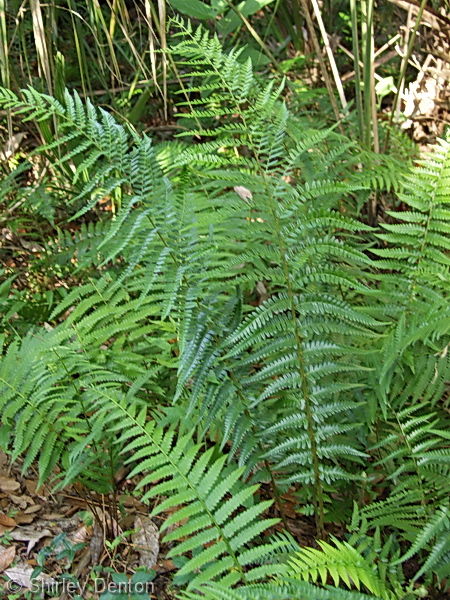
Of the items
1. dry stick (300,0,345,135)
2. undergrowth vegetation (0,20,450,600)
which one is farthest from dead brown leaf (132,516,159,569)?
dry stick (300,0,345,135)

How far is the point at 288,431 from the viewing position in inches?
58.1

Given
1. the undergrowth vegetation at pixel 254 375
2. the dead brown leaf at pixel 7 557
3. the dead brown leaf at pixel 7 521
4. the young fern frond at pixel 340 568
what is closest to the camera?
the young fern frond at pixel 340 568

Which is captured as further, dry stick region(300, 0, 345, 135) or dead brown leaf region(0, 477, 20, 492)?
dry stick region(300, 0, 345, 135)

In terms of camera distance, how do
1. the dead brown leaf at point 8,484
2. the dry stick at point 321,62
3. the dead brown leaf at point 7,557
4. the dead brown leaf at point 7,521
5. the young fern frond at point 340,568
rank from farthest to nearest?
the dry stick at point 321,62, the dead brown leaf at point 8,484, the dead brown leaf at point 7,521, the dead brown leaf at point 7,557, the young fern frond at point 340,568

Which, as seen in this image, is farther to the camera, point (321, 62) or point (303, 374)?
point (321, 62)

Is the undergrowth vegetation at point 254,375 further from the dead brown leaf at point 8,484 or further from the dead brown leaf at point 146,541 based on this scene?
the dead brown leaf at point 8,484

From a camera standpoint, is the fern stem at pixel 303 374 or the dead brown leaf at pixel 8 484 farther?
the dead brown leaf at pixel 8 484

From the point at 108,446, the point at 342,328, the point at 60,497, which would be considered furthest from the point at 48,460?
the point at 342,328

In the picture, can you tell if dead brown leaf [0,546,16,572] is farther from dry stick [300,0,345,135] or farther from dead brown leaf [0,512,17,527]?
dry stick [300,0,345,135]

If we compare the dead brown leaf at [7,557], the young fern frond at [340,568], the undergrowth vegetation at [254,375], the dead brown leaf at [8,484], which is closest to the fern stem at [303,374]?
the undergrowth vegetation at [254,375]

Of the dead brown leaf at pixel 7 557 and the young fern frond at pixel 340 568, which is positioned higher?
the young fern frond at pixel 340 568

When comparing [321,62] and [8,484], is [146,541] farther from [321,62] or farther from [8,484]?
[321,62]

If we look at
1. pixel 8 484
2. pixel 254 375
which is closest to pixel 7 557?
pixel 8 484

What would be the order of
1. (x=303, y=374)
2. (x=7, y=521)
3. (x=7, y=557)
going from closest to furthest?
(x=303, y=374)
(x=7, y=557)
(x=7, y=521)
